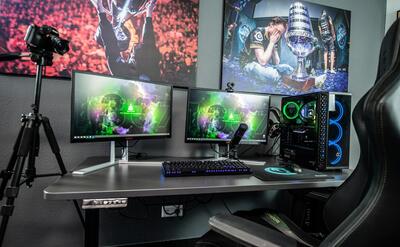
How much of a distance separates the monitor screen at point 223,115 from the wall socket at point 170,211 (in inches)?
23.4

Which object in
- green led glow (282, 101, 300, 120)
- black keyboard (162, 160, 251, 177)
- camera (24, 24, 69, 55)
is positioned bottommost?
black keyboard (162, 160, 251, 177)

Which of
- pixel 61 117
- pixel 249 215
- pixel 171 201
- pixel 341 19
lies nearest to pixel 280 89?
pixel 341 19

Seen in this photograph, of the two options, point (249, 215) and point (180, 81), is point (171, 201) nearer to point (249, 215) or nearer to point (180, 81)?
point (249, 215)

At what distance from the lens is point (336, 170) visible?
130 centimetres

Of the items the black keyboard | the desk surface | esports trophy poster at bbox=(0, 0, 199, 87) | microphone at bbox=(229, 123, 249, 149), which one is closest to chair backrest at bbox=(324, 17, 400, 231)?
the desk surface

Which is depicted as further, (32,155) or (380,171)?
(32,155)

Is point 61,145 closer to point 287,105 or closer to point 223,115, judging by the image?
point 223,115

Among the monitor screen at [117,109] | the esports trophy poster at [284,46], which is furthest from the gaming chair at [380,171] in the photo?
the esports trophy poster at [284,46]

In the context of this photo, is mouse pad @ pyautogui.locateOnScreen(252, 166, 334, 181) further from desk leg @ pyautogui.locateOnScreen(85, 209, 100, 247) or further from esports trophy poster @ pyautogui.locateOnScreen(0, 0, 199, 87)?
esports trophy poster @ pyautogui.locateOnScreen(0, 0, 199, 87)

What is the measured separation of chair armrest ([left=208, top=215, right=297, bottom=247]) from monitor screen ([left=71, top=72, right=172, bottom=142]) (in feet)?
2.42

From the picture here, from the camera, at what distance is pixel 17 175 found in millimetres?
966

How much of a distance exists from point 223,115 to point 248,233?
0.90 m

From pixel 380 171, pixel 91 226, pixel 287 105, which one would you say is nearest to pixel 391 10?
pixel 287 105

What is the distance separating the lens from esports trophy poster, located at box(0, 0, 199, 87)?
4.44 ft
